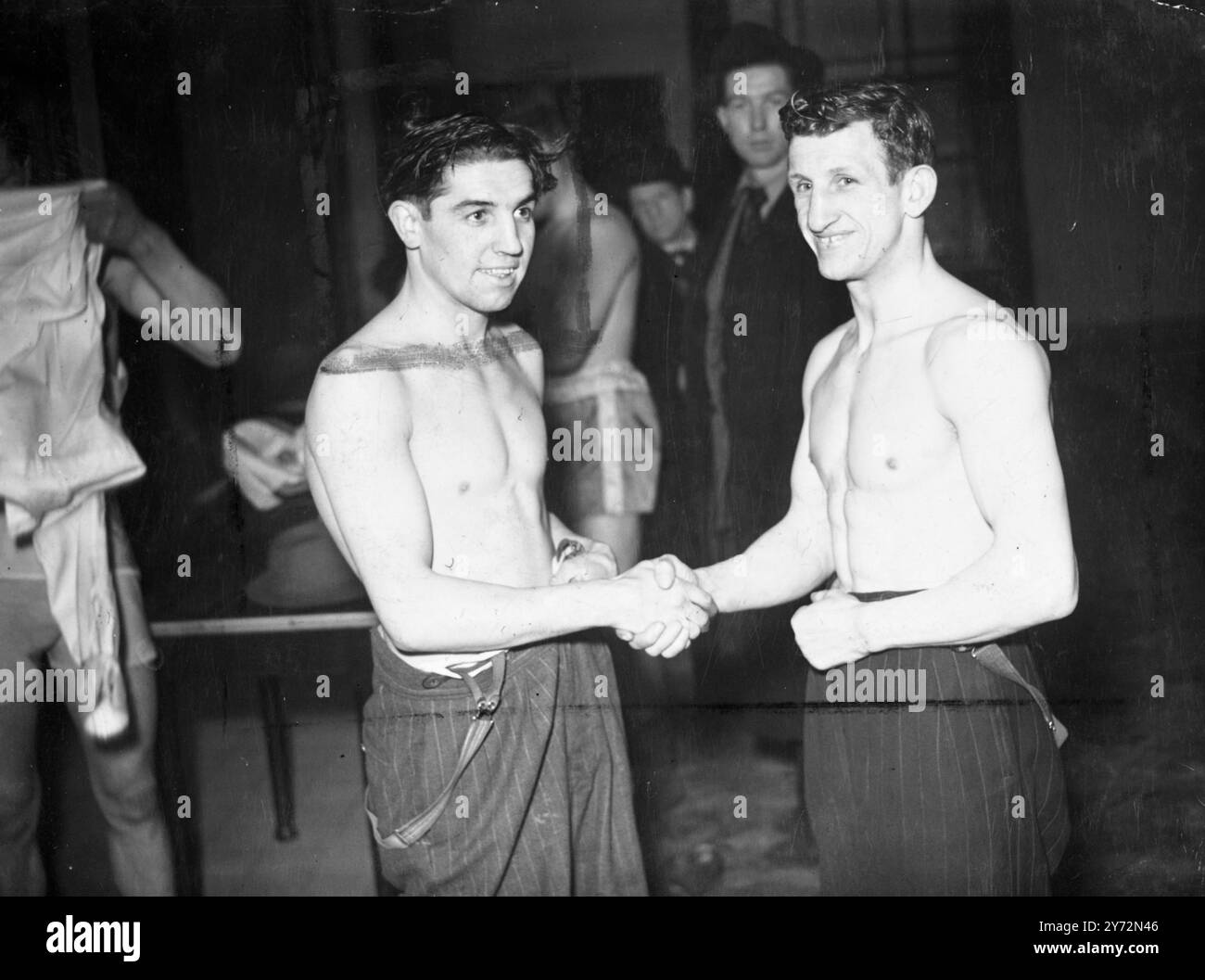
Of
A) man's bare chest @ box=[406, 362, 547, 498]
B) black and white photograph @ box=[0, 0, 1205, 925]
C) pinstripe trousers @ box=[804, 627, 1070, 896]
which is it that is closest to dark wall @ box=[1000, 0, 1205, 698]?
black and white photograph @ box=[0, 0, 1205, 925]

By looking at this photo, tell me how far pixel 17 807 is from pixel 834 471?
2554 millimetres

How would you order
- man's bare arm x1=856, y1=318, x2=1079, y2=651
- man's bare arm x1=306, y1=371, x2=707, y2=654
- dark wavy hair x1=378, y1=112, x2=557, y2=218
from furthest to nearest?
dark wavy hair x1=378, y1=112, x2=557, y2=218 → man's bare arm x1=306, y1=371, x2=707, y2=654 → man's bare arm x1=856, y1=318, x2=1079, y2=651

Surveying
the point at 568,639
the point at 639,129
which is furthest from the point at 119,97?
the point at 568,639

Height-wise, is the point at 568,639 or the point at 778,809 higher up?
the point at 568,639

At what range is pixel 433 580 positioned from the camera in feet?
11.7

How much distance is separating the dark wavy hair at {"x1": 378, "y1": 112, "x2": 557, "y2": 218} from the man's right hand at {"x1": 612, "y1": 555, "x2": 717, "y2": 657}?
43.7 inches

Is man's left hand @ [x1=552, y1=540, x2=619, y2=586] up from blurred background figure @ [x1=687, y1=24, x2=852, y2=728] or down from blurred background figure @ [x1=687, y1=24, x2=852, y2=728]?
down

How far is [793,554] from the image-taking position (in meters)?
3.69

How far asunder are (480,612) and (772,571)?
0.82m

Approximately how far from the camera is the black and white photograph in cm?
359

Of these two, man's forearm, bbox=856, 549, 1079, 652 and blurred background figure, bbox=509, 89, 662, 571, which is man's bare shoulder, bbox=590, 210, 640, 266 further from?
man's forearm, bbox=856, 549, 1079, 652

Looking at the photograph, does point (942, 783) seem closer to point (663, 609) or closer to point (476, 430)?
point (663, 609)

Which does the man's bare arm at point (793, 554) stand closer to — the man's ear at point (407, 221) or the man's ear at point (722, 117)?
the man's ear at point (722, 117)

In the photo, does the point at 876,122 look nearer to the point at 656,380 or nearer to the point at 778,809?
the point at 656,380
